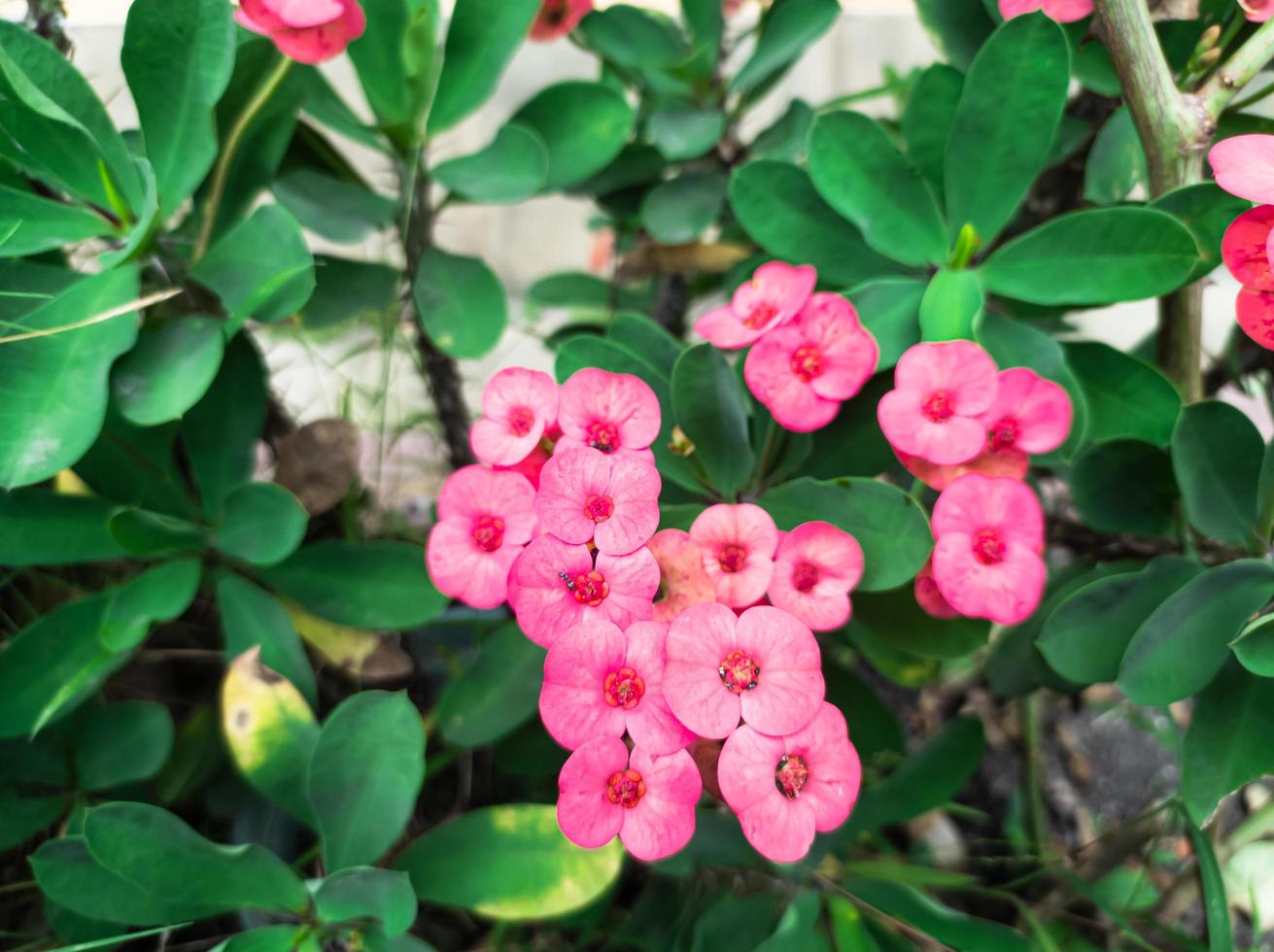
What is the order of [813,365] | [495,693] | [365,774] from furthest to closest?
[495,693] < [365,774] < [813,365]

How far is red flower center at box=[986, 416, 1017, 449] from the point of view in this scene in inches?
24.3

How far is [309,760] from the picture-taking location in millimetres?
719

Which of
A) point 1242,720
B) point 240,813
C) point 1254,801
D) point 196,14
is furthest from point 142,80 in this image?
point 1254,801

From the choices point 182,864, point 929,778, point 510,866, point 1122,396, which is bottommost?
point 929,778

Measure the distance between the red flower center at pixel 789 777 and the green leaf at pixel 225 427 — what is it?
591 mm

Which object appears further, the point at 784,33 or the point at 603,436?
the point at 784,33

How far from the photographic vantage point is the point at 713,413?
66 cm

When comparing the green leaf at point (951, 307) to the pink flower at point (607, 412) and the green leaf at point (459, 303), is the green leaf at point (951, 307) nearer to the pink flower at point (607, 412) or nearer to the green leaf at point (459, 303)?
the pink flower at point (607, 412)

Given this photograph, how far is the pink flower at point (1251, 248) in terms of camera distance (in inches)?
22.5

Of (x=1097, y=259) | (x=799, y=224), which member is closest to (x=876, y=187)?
(x=799, y=224)

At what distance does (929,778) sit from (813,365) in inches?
20.0

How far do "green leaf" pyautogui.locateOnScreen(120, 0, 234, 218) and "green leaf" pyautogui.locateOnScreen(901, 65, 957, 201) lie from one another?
21.7 inches

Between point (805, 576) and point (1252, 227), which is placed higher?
point (1252, 227)

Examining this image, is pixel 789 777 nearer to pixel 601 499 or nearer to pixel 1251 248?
pixel 601 499
